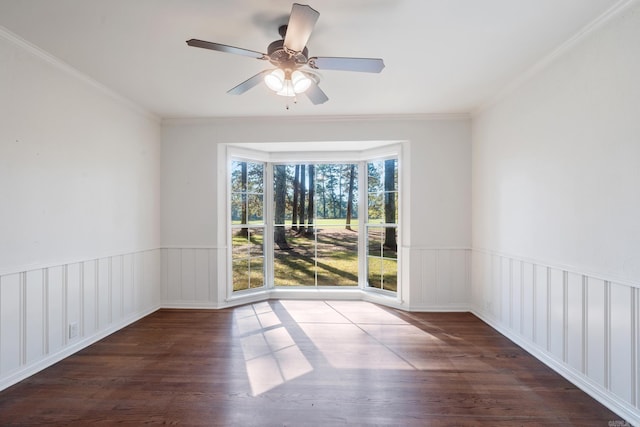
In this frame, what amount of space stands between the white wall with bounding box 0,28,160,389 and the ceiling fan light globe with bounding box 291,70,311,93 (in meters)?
2.04

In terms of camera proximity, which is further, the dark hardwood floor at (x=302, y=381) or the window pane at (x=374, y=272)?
the window pane at (x=374, y=272)

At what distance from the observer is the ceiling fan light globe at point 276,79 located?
7.20ft

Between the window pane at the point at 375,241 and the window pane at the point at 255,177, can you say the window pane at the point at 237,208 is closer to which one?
the window pane at the point at 255,177

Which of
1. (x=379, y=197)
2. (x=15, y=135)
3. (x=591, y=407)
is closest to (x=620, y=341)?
(x=591, y=407)

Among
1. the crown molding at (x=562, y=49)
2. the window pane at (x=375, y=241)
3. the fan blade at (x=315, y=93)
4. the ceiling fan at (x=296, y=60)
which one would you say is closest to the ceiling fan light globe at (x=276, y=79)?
the ceiling fan at (x=296, y=60)

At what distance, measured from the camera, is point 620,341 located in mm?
1945

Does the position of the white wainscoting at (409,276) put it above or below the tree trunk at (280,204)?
below

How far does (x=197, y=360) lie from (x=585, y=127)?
354cm

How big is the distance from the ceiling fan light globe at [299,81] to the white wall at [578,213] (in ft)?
6.53

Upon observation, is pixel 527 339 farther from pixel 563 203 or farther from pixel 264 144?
pixel 264 144

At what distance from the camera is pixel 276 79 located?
2.22 metres

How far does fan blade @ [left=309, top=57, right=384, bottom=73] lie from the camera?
6.39 ft

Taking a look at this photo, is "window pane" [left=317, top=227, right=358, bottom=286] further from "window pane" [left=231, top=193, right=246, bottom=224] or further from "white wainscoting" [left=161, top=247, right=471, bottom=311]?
"window pane" [left=231, top=193, right=246, bottom=224]

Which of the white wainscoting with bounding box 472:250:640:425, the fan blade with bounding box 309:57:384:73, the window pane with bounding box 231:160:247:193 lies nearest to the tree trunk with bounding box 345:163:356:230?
the window pane with bounding box 231:160:247:193
